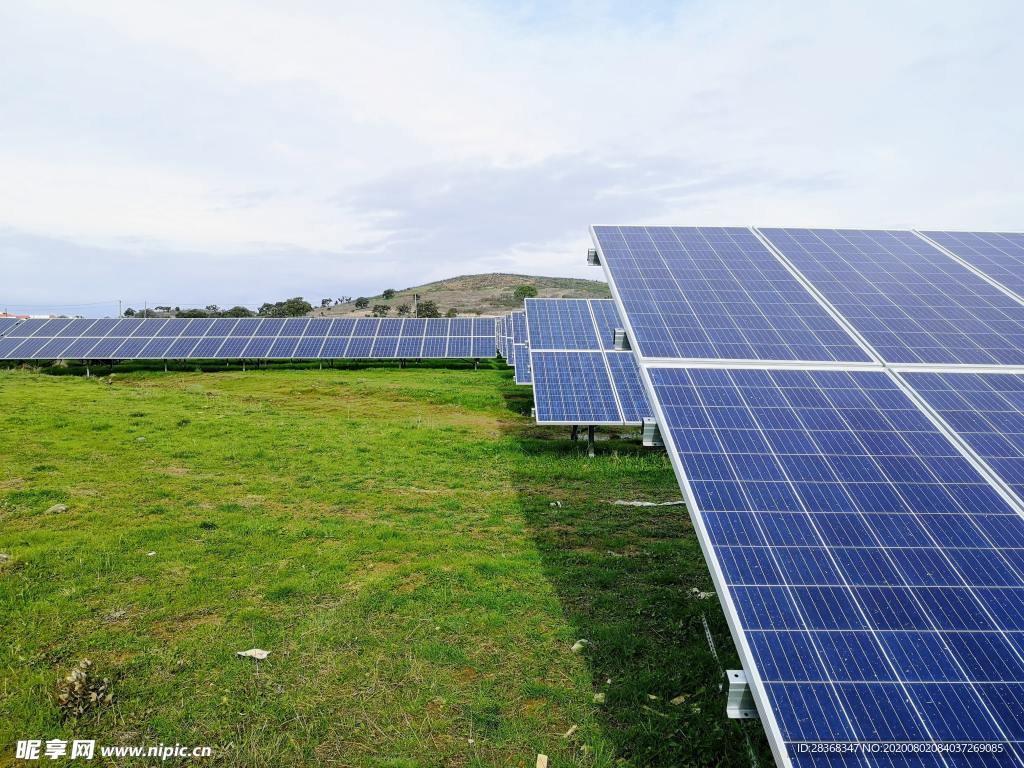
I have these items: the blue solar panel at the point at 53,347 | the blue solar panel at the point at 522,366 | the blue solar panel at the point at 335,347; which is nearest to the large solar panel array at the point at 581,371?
the blue solar panel at the point at 522,366

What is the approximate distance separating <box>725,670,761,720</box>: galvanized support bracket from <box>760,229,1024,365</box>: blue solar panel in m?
7.00

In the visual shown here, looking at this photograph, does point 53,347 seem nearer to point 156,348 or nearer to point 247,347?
point 156,348

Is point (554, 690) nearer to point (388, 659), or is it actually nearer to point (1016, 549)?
point (388, 659)

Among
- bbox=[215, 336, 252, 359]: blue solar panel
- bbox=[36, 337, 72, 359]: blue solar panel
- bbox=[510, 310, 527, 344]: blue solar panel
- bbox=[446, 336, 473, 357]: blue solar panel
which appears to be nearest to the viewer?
bbox=[510, 310, 527, 344]: blue solar panel

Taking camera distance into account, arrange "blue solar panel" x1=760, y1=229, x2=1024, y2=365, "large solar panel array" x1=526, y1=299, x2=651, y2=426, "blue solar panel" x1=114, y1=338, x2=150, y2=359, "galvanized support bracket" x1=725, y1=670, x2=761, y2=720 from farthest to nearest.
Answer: "blue solar panel" x1=114, y1=338, x2=150, y2=359 < "large solar panel array" x1=526, y1=299, x2=651, y2=426 < "blue solar panel" x1=760, y1=229, x2=1024, y2=365 < "galvanized support bracket" x1=725, y1=670, x2=761, y2=720

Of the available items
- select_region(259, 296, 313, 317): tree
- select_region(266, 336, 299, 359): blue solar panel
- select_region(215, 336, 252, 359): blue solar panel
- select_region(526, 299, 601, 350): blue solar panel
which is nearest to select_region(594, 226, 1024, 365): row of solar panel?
select_region(526, 299, 601, 350): blue solar panel

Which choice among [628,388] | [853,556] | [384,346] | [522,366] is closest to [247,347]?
[384,346]

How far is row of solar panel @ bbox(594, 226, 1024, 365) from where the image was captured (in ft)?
32.7

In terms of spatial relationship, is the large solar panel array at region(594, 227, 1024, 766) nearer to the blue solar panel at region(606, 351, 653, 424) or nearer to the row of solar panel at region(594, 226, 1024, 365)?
the row of solar panel at region(594, 226, 1024, 365)

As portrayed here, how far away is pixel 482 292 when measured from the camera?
137 meters

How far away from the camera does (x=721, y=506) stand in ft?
22.6

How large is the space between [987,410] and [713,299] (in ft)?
15.4

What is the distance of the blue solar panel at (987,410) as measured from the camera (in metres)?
7.62

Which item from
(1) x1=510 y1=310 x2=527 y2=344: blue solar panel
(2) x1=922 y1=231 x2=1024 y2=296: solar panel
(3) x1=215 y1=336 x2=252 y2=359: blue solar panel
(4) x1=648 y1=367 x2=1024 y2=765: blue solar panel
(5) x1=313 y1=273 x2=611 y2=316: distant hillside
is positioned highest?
(5) x1=313 y1=273 x2=611 y2=316: distant hillside
